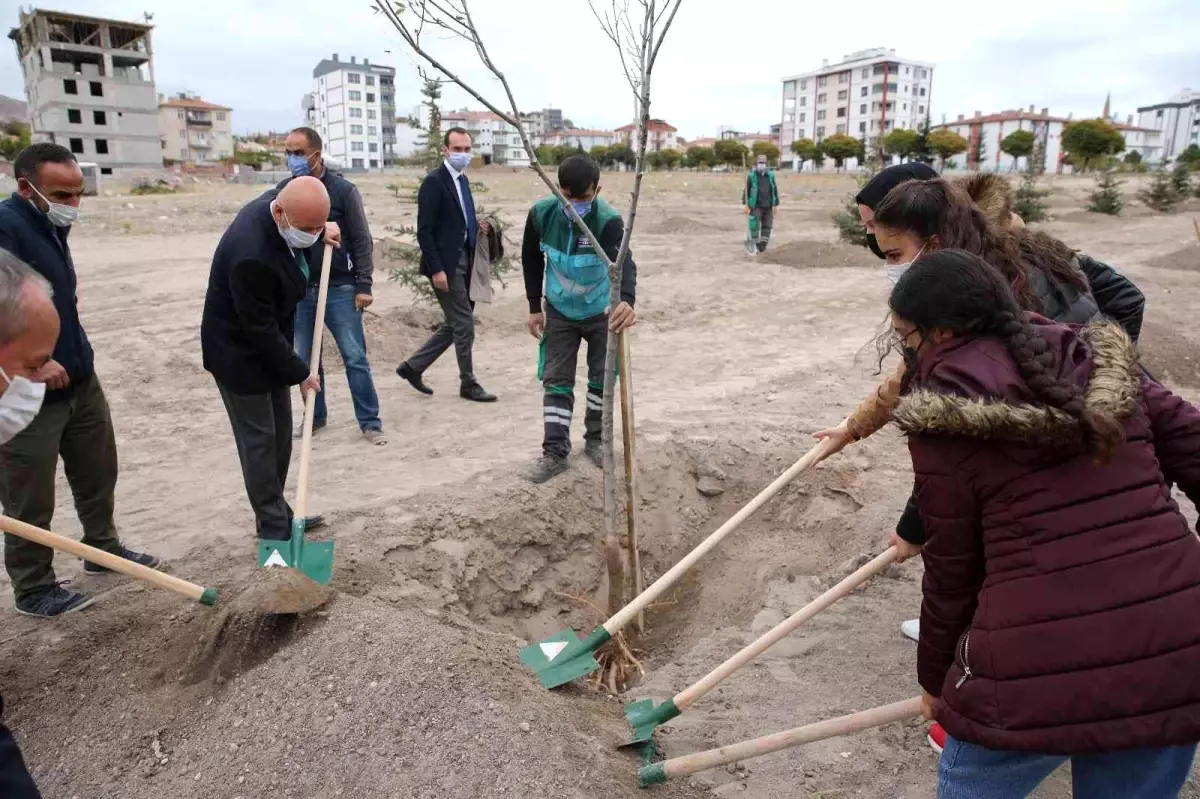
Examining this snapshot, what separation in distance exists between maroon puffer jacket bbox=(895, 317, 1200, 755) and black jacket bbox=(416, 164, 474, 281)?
464 cm

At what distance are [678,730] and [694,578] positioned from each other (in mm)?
1533

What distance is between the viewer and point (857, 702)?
9.52 ft

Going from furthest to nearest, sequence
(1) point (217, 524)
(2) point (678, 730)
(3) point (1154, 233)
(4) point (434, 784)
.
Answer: (3) point (1154, 233) → (1) point (217, 524) → (2) point (678, 730) → (4) point (434, 784)

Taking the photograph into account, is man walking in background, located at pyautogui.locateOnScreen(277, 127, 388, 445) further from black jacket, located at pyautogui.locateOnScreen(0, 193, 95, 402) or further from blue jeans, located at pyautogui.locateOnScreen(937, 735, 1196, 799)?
blue jeans, located at pyautogui.locateOnScreen(937, 735, 1196, 799)

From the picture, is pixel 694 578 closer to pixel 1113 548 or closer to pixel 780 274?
pixel 1113 548

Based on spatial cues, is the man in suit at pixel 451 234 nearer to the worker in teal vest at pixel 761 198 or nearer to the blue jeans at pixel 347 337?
the blue jeans at pixel 347 337

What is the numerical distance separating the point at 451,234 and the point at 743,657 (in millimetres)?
4181

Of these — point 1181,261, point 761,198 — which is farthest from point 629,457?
point 1181,261

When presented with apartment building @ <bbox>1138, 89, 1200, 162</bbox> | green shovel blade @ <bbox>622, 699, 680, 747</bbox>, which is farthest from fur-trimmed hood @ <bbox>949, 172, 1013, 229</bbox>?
apartment building @ <bbox>1138, 89, 1200, 162</bbox>

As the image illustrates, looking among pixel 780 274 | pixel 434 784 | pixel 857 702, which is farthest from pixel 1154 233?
pixel 434 784

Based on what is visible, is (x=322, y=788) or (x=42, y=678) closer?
(x=322, y=788)

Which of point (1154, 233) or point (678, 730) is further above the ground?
point (1154, 233)

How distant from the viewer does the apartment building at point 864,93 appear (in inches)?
2832

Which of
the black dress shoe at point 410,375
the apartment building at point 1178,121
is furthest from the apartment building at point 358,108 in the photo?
the apartment building at point 1178,121
